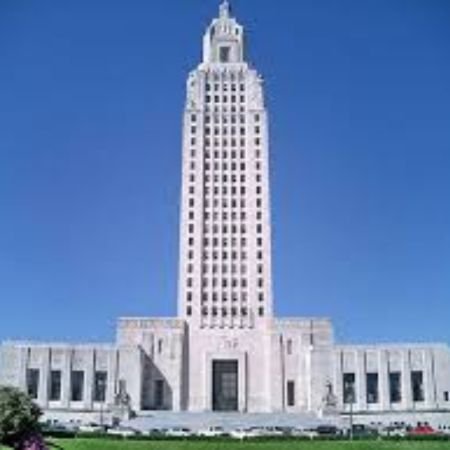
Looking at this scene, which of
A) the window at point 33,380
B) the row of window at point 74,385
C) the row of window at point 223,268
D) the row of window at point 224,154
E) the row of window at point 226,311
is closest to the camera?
the row of window at point 74,385

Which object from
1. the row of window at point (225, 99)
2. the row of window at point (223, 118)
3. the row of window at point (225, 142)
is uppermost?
the row of window at point (225, 99)

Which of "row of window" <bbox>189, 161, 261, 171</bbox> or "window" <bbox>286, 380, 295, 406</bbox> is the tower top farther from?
"window" <bbox>286, 380, 295, 406</bbox>

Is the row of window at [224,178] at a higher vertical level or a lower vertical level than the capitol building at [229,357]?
higher

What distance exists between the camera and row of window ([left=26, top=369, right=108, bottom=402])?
278 feet

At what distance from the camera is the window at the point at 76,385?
84812 mm

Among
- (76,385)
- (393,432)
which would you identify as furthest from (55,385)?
(393,432)

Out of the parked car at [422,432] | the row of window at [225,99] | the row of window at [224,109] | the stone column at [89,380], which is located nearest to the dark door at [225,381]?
the stone column at [89,380]

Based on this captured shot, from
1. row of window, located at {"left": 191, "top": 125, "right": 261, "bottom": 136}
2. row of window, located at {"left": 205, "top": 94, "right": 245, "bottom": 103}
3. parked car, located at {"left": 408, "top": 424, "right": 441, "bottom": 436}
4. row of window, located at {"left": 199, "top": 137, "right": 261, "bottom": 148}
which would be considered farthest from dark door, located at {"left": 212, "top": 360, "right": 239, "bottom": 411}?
row of window, located at {"left": 205, "top": 94, "right": 245, "bottom": 103}

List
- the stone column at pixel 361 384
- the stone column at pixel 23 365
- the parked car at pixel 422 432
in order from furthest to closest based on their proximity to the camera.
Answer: the stone column at pixel 23 365, the stone column at pixel 361 384, the parked car at pixel 422 432

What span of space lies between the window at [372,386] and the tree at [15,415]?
49.3m

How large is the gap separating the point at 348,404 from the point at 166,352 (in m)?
19.6

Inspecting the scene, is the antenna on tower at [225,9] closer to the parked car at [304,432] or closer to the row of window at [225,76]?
the row of window at [225,76]

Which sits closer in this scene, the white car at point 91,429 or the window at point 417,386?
the white car at point 91,429

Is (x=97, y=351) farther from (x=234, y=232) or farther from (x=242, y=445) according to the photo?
(x=242, y=445)
